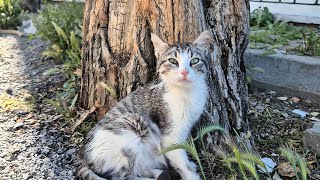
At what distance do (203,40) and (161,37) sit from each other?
1.18 feet

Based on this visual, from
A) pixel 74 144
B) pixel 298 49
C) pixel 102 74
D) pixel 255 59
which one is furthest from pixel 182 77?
pixel 298 49

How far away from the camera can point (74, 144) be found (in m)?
2.97

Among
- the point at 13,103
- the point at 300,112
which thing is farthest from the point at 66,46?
the point at 300,112

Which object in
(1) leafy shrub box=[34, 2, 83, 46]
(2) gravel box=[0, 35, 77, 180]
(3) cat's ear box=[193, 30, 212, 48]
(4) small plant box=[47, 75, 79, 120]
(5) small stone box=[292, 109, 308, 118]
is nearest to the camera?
(3) cat's ear box=[193, 30, 212, 48]

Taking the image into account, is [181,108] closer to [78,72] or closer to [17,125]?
[17,125]

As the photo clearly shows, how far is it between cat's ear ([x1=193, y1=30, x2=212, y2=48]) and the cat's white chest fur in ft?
1.01

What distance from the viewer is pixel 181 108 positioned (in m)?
2.45

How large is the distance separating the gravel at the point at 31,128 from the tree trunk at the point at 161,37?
48cm

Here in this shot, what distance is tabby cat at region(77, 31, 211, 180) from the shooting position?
2.39m

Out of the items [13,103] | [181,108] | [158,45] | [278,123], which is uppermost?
[158,45]

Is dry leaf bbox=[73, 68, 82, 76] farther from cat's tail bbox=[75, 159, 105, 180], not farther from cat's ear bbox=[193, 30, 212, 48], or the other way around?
cat's ear bbox=[193, 30, 212, 48]

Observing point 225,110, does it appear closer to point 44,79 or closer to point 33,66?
point 44,79

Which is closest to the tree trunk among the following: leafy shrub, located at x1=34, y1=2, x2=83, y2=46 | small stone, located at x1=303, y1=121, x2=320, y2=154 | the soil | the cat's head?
the cat's head

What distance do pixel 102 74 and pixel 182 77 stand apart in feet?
3.04
